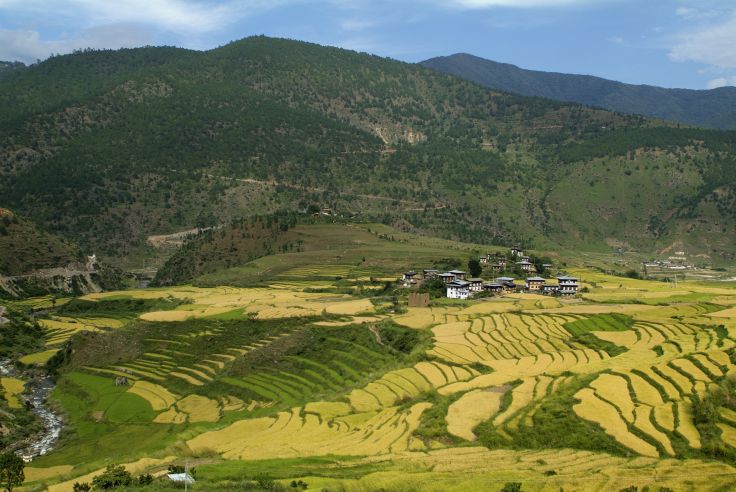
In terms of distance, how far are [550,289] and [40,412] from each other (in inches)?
2439

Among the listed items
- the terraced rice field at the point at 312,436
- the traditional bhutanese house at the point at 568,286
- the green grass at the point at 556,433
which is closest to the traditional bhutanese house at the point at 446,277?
the traditional bhutanese house at the point at 568,286

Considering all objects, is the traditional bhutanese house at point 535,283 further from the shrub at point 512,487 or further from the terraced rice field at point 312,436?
the shrub at point 512,487

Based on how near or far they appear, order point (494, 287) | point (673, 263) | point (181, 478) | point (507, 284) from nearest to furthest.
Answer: point (181, 478), point (494, 287), point (507, 284), point (673, 263)

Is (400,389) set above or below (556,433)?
below

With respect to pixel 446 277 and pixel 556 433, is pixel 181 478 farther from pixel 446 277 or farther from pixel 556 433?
pixel 446 277

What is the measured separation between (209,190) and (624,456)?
581ft

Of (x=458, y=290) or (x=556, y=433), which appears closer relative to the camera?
(x=556, y=433)

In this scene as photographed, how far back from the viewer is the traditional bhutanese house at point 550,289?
92.1 meters

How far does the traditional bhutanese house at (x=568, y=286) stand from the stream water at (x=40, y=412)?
60286 mm

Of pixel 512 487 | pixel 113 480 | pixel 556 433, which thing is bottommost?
pixel 113 480

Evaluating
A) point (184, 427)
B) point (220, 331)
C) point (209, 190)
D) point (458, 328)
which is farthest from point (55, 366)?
point (209, 190)

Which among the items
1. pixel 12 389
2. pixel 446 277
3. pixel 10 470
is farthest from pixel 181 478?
pixel 446 277

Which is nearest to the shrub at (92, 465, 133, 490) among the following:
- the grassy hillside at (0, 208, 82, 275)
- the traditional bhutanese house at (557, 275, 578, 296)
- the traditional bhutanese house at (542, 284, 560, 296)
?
the traditional bhutanese house at (557, 275, 578, 296)

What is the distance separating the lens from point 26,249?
13262cm
